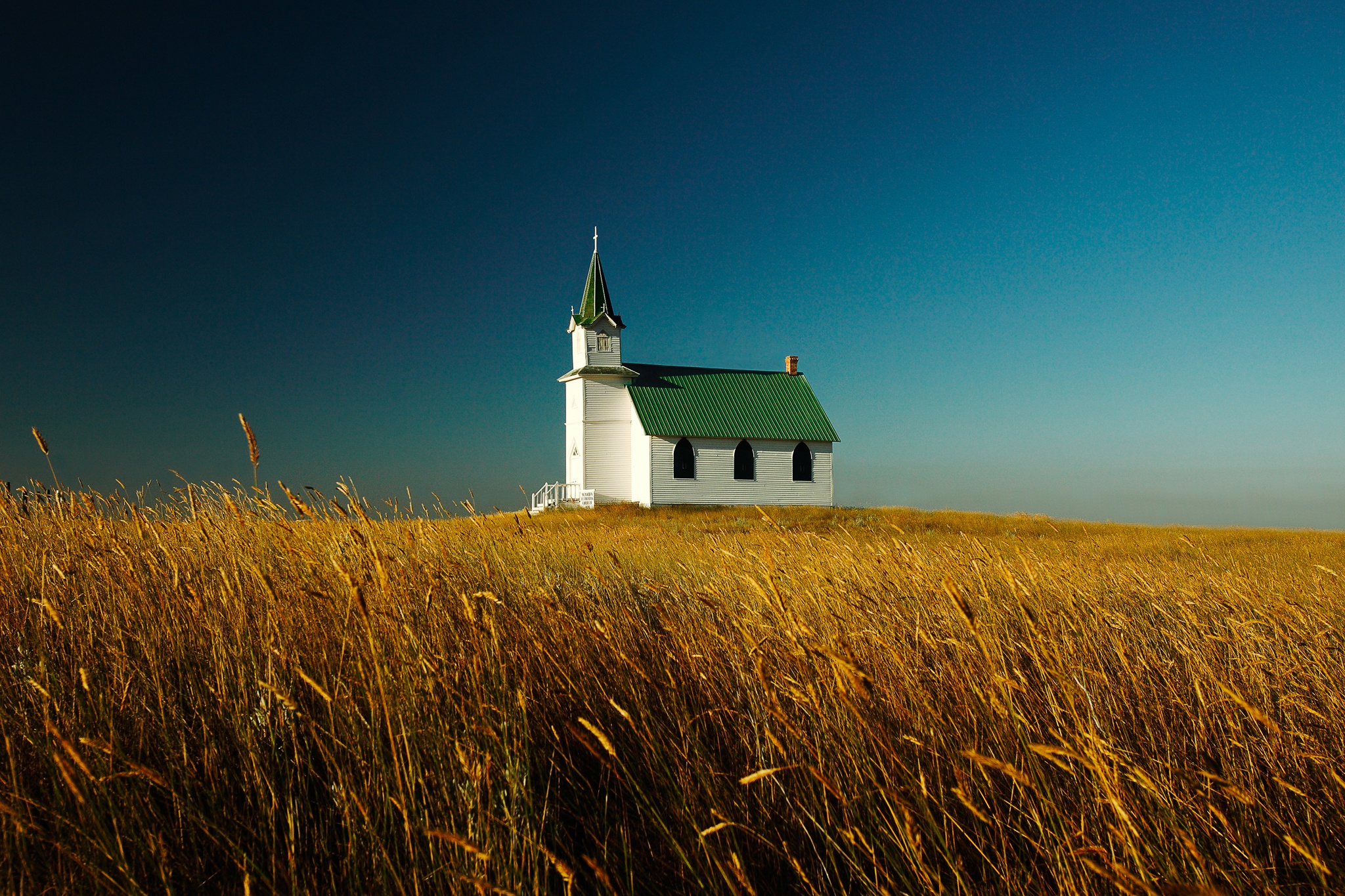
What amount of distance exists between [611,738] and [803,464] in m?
28.2

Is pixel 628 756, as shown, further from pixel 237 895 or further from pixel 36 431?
pixel 36 431

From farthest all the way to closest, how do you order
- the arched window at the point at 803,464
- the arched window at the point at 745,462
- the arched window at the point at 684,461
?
the arched window at the point at 803,464 → the arched window at the point at 745,462 → the arched window at the point at 684,461

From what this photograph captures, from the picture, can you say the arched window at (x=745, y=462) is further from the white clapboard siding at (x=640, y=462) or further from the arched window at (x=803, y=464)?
the white clapboard siding at (x=640, y=462)

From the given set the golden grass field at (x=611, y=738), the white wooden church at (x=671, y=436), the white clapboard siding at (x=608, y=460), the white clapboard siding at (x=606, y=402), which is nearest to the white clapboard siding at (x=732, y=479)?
the white wooden church at (x=671, y=436)

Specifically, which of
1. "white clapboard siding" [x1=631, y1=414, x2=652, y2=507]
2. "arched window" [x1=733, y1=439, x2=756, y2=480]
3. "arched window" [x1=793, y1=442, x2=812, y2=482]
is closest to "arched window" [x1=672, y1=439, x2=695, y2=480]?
"white clapboard siding" [x1=631, y1=414, x2=652, y2=507]

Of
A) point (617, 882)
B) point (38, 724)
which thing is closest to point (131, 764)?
point (617, 882)

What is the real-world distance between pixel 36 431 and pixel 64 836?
500 cm

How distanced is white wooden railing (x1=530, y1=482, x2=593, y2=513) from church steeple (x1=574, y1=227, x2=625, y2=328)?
7.09 meters

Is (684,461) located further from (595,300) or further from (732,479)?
(595,300)

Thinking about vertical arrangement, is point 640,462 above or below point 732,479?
above

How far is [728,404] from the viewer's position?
100ft

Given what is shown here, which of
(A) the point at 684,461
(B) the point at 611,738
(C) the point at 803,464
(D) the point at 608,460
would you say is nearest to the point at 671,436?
(A) the point at 684,461

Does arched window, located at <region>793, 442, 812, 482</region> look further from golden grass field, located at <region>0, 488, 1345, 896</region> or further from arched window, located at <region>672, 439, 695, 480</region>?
golden grass field, located at <region>0, 488, 1345, 896</region>

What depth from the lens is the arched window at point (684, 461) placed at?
28625 millimetres
